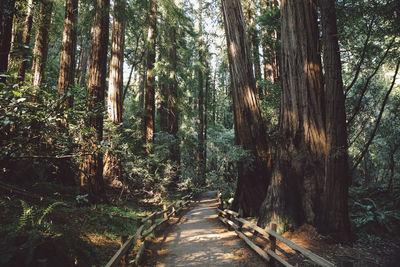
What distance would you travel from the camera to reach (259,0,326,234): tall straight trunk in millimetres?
6160

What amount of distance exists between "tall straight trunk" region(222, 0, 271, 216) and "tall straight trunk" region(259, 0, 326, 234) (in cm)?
122

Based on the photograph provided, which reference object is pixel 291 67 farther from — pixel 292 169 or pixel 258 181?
pixel 258 181

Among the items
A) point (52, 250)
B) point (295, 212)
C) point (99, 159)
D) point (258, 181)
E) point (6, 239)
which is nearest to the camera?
point (6, 239)

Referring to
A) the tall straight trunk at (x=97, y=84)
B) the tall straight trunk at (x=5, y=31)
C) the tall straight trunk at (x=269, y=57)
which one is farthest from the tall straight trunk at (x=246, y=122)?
the tall straight trunk at (x=5, y=31)

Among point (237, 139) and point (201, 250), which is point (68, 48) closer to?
point (237, 139)

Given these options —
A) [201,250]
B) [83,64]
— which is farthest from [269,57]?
[83,64]

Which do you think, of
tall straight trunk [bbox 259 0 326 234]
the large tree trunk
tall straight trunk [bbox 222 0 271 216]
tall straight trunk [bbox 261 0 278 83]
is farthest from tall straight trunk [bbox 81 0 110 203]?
tall straight trunk [bbox 261 0 278 83]

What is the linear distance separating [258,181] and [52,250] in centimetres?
653

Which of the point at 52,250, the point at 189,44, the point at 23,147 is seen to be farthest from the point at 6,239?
the point at 189,44

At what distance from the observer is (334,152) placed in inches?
215

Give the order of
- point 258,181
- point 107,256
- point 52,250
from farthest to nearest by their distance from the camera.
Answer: point 258,181, point 107,256, point 52,250

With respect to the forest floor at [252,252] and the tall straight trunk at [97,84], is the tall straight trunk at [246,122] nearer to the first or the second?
the forest floor at [252,252]

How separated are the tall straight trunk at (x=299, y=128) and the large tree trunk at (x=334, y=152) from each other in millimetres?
393

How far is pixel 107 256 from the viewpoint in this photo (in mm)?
4668
